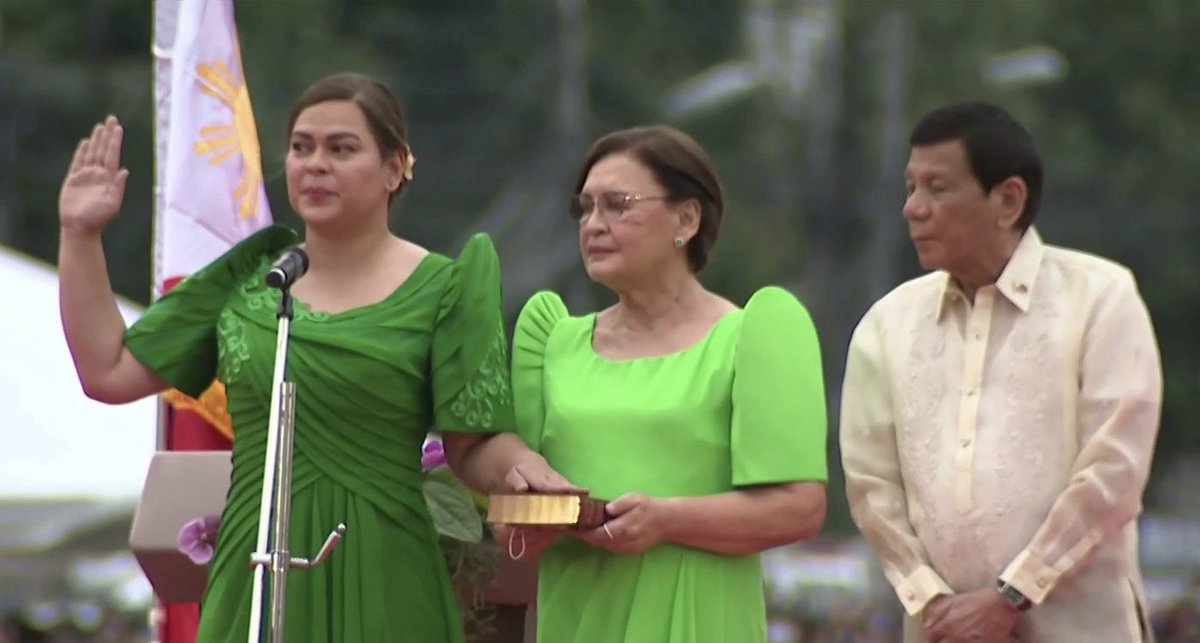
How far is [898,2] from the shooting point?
28031mm

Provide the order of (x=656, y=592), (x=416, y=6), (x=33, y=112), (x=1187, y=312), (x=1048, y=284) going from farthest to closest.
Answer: (x=1187, y=312)
(x=416, y=6)
(x=33, y=112)
(x=1048, y=284)
(x=656, y=592)

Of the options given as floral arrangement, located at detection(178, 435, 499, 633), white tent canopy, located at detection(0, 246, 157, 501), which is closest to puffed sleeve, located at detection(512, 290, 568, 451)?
floral arrangement, located at detection(178, 435, 499, 633)

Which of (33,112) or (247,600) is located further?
(33,112)

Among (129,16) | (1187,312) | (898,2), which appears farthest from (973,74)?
(129,16)

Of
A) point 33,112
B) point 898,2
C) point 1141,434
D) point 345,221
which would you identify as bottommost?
point 1141,434

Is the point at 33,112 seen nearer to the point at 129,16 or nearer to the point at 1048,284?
the point at 129,16

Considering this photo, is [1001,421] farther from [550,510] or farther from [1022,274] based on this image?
[550,510]

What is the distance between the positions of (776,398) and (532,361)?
533 millimetres

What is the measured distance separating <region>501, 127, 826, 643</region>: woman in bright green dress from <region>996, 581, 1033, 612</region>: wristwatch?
16.1 inches

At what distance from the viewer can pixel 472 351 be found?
4.86 m

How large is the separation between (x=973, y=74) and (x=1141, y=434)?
889 inches

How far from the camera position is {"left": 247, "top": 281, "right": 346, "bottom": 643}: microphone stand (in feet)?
14.6

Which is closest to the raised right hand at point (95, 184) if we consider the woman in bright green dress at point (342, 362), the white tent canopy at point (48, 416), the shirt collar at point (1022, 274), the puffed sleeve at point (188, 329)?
the woman in bright green dress at point (342, 362)

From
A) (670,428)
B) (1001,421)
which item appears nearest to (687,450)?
(670,428)
